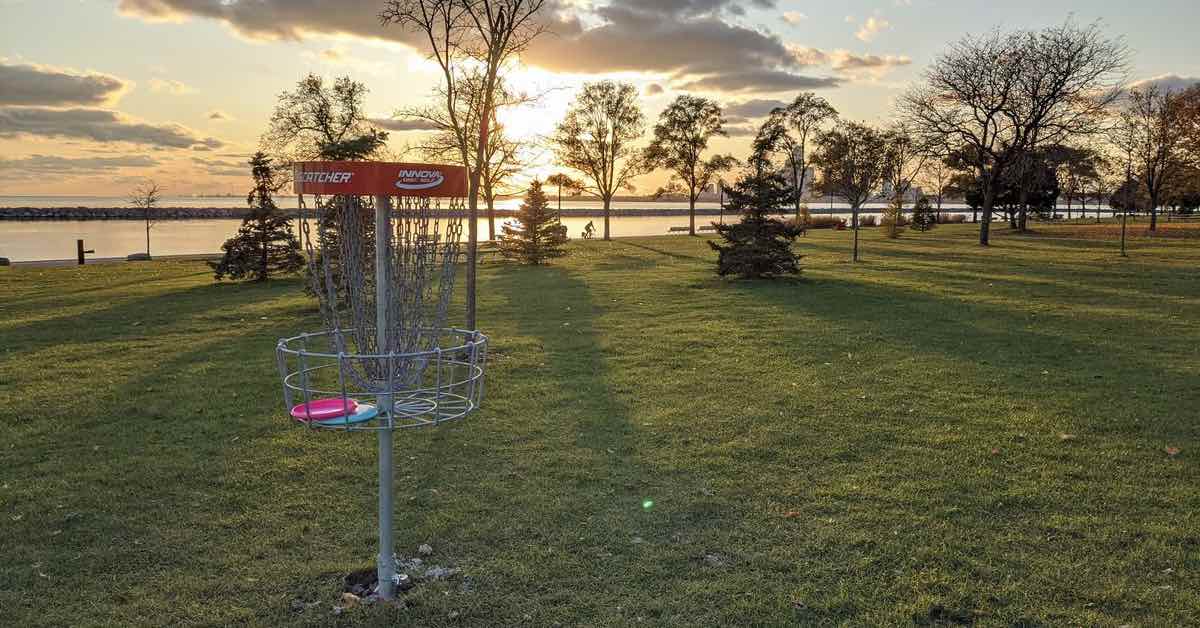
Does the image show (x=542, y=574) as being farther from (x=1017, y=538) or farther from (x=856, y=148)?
(x=856, y=148)

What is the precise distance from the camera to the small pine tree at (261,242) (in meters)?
24.5

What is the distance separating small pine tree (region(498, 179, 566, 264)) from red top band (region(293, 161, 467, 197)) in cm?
2937

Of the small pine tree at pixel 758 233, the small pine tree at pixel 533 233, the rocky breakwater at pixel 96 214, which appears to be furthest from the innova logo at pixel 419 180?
the rocky breakwater at pixel 96 214

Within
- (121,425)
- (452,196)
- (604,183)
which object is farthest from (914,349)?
(604,183)

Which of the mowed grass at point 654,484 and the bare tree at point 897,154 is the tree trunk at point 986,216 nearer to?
the bare tree at point 897,154

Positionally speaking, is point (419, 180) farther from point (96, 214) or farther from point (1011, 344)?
point (96, 214)

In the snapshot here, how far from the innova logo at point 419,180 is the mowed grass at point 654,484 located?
2.63m

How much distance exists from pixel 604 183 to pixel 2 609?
182ft

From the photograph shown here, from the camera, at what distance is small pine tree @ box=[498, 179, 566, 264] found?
33.3 m

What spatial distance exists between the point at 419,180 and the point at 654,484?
3869 mm

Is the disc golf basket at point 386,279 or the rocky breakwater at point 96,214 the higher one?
the rocky breakwater at point 96,214

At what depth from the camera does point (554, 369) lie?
1134 centimetres

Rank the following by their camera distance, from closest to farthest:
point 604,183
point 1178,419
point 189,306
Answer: point 1178,419
point 189,306
point 604,183

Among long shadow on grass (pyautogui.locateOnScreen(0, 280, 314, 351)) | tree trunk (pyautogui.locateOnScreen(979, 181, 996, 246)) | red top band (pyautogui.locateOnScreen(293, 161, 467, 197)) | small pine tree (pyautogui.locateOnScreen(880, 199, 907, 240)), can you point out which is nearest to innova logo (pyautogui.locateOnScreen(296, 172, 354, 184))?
red top band (pyautogui.locateOnScreen(293, 161, 467, 197))
